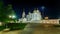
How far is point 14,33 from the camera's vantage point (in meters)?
15.2

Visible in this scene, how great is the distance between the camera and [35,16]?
88.4 metres

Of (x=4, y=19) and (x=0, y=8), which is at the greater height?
(x=0, y=8)

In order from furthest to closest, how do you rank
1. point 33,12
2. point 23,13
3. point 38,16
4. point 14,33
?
1. point 33,12
2. point 38,16
3. point 23,13
4. point 14,33

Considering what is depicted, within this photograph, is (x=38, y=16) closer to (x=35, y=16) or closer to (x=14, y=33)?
(x=35, y=16)

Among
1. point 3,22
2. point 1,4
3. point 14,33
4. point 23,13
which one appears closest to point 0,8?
point 1,4

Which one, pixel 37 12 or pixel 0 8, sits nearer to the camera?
pixel 0 8

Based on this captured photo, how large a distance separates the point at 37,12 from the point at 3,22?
225 ft

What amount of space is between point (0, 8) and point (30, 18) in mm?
67036

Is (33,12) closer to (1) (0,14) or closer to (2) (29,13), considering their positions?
(2) (29,13)

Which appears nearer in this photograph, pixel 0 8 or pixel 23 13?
pixel 0 8

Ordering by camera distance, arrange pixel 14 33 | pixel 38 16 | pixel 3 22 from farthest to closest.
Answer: pixel 38 16 → pixel 3 22 → pixel 14 33

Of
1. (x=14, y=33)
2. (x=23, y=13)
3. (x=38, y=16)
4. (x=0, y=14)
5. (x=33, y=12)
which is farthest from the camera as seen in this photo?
(x=33, y=12)

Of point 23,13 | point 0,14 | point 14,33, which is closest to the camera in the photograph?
point 14,33

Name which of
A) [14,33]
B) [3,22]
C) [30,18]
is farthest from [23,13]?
[14,33]
